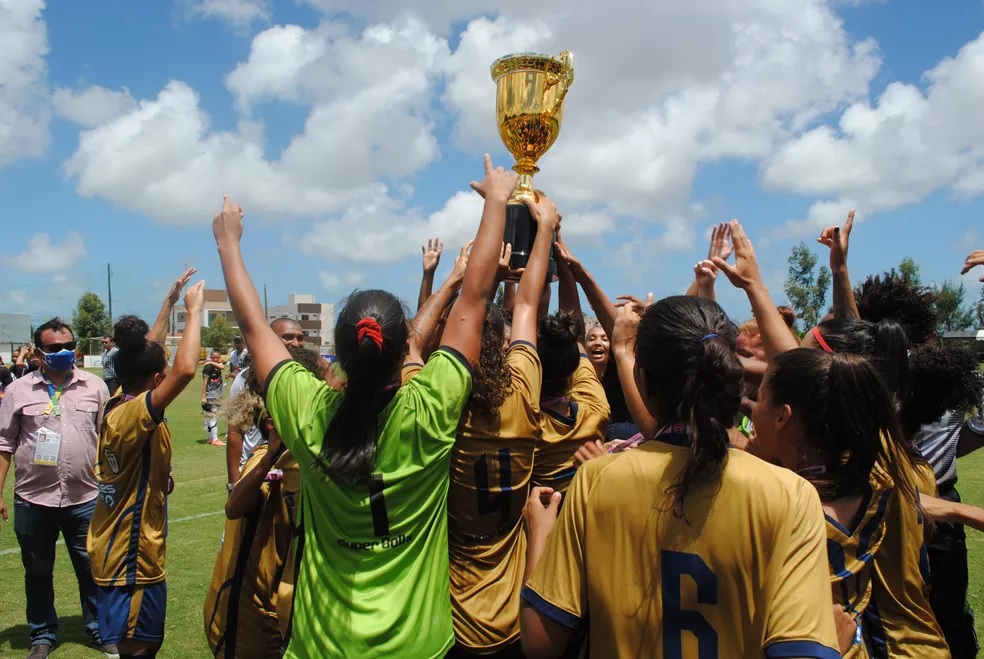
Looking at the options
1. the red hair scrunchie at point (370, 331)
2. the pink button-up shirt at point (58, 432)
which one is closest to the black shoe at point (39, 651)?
the pink button-up shirt at point (58, 432)

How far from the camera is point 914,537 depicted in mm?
2203

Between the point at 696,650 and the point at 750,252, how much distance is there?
1665 mm

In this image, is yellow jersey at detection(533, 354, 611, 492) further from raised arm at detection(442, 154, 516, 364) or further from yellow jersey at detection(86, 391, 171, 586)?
yellow jersey at detection(86, 391, 171, 586)

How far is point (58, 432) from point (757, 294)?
4879 millimetres

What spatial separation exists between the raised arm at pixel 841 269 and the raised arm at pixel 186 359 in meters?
3.06

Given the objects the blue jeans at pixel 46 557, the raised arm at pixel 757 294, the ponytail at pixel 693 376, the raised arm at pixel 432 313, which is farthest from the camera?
the blue jeans at pixel 46 557

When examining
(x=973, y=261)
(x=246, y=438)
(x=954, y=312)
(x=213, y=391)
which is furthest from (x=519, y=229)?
(x=954, y=312)

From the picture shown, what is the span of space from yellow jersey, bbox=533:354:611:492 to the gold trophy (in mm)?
1407

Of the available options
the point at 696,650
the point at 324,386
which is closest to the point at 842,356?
the point at 696,650

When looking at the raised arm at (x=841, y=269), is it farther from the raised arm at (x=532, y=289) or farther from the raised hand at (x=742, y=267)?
the raised arm at (x=532, y=289)

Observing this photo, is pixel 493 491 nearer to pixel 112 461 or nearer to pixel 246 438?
pixel 112 461

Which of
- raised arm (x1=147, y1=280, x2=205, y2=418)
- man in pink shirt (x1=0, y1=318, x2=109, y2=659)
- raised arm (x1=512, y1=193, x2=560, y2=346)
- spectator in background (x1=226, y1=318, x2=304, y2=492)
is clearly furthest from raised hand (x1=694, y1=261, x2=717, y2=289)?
man in pink shirt (x1=0, y1=318, x2=109, y2=659)

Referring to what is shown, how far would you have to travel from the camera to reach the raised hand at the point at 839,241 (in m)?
3.21

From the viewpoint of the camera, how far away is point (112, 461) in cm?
420
